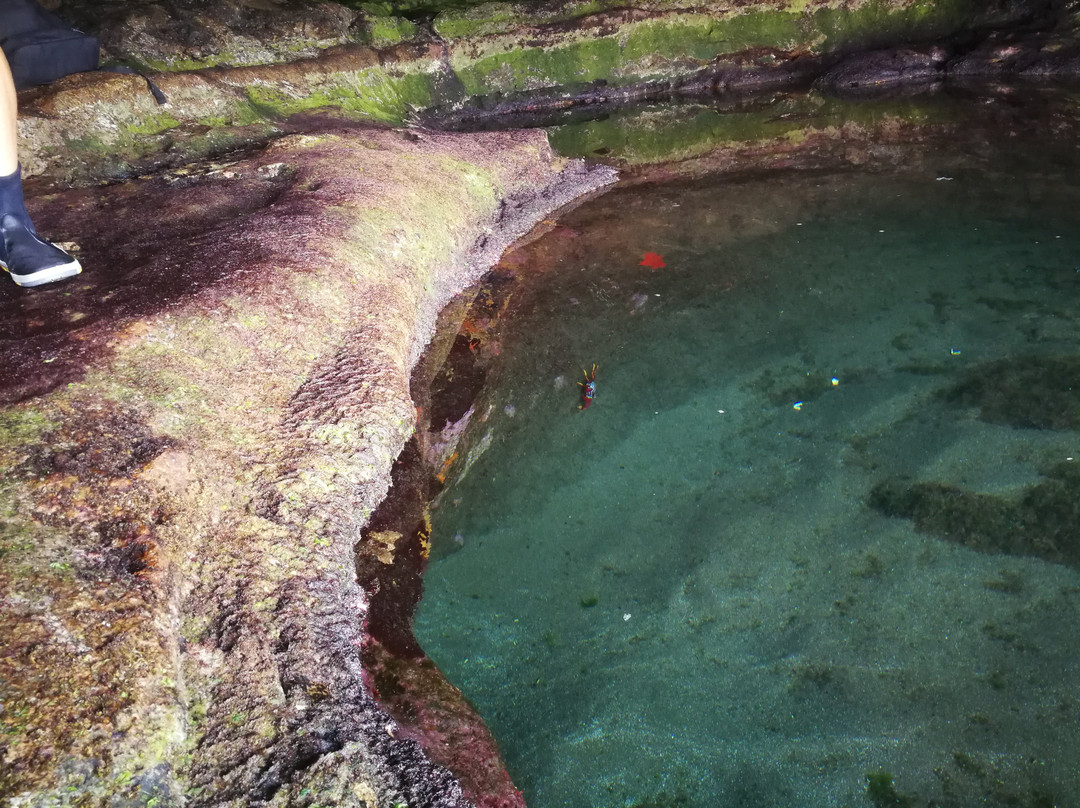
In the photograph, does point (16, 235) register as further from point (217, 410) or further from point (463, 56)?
point (463, 56)

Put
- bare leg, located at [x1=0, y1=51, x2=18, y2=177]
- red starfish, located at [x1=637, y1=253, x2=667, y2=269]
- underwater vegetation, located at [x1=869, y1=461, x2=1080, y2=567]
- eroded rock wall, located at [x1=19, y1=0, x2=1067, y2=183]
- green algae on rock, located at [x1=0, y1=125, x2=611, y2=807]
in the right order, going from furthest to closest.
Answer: eroded rock wall, located at [x1=19, y1=0, x2=1067, y2=183] → red starfish, located at [x1=637, y1=253, x2=667, y2=269] → underwater vegetation, located at [x1=869, y1=461, x2=1080, y2=567] → bare leg, located at [x1=0, y1=51, x2=18, y2=177] → green algae on rock, located at [x1=0, y1=125, x2=611, y2=807]

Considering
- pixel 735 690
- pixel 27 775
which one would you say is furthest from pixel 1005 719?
pixel 27 775

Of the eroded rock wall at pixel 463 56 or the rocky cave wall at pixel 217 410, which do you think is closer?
the rocky cave wall at pixel 217 410

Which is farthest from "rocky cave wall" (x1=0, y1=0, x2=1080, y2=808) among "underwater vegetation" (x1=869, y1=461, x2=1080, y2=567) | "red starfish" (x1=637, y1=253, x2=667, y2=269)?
"underwater vegetation" (x1=869, y1=461, x2=1080, y2=567)

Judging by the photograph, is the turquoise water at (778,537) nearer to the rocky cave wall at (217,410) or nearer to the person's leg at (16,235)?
the rocky cave wall at (217,410)

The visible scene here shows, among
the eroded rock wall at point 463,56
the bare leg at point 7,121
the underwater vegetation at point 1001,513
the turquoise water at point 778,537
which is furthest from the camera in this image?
the eroded rock wall at point 463,56

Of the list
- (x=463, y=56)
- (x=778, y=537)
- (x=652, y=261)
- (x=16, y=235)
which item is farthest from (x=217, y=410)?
(x=463, y=56)

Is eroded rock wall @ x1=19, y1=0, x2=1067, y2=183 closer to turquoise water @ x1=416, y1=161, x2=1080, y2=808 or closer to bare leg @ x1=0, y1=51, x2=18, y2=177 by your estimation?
bare leg @ x1=0, y1=51, x2=18, y2=177

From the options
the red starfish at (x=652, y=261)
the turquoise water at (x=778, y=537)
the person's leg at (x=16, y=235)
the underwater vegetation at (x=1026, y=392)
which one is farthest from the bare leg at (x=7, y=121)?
the underwater vegetation at (x=1026, y=392)
